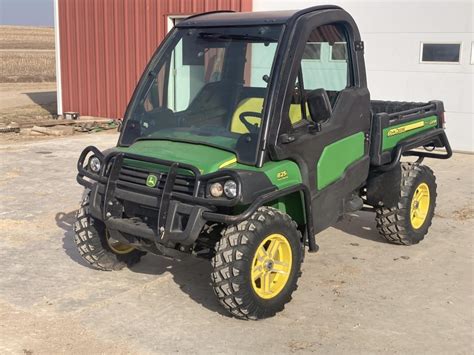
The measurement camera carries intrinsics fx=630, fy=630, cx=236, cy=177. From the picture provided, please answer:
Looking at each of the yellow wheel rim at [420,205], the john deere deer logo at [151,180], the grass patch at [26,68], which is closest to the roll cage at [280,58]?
the john deere deer logo at [151,180]

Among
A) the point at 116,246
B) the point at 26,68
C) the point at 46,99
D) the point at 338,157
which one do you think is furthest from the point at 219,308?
the point at 26,68

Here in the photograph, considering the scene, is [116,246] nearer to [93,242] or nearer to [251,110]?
[93,242]

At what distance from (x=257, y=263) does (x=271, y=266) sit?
132mm

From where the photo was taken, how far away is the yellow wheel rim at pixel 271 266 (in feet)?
13.9

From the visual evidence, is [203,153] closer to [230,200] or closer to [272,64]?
[230,200]

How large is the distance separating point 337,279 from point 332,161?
1021 millimetres

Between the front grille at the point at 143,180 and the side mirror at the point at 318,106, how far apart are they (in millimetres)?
1027

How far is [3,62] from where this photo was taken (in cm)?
3319

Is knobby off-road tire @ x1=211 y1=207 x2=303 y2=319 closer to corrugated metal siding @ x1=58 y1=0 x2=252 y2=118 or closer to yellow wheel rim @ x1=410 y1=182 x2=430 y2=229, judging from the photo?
yellow wheel rim @ x1=410 y1=182 x2=430 y2=229

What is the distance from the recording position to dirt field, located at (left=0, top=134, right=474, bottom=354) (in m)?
4.04

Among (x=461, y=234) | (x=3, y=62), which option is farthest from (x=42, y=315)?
(x=3, y=62)

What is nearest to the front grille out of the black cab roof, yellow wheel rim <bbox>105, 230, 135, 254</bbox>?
yellow wheel rim <bbox>105, 230, 135, 254</bbox>

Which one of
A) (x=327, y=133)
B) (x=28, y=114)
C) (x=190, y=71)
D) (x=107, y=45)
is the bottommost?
(x=28, y=114)

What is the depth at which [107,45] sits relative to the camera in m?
15.0
